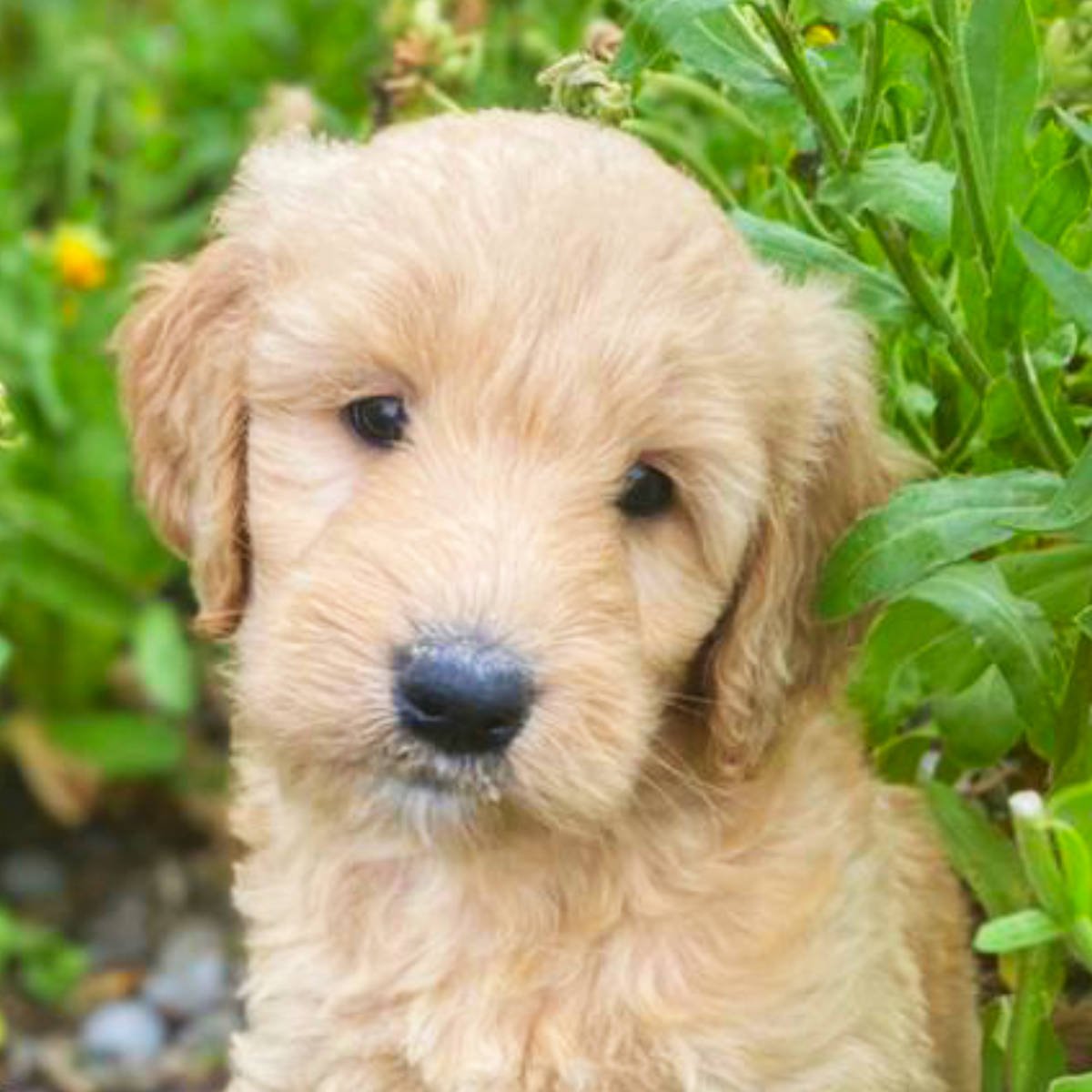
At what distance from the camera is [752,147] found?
4590 mm

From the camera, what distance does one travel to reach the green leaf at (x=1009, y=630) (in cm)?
363

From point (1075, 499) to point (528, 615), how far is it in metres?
0.61

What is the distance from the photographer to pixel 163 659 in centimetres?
591

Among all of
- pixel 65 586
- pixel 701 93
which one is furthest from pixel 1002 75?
pixel 65 586

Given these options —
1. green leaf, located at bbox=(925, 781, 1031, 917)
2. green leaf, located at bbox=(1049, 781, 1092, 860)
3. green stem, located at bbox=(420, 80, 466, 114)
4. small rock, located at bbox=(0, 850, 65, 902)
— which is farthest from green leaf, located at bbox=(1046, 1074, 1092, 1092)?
small rock, located at bbox=(0, 850, 65, 902)

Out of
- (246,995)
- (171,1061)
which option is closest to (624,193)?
(246,995)

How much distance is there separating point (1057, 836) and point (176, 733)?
130 inches

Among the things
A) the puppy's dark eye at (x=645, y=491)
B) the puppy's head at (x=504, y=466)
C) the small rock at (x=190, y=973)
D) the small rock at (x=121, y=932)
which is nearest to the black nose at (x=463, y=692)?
the puppy's head at (x=504, y=466)

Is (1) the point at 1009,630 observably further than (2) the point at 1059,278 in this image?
Yes

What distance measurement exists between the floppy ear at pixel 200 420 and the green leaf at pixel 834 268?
0.64 meters

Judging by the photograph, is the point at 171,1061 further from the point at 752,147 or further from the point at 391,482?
the point at 391,482

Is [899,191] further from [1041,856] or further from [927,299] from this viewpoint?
[1041,856]

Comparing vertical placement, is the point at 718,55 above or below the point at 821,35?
above

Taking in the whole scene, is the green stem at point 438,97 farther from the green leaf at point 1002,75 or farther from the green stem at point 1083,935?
the green stem at point 1083,935
